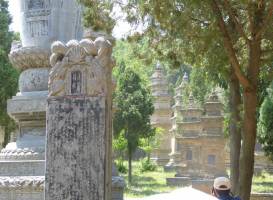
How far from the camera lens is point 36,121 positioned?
7758 mm

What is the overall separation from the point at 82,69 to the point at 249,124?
3.92 meters

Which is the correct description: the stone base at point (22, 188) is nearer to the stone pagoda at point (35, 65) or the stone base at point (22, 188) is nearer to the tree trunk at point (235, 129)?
the stone pagoda at point (35, 65)

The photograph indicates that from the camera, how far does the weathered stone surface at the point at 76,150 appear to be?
613 cm

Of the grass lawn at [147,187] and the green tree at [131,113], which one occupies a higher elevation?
the green tree at [131,113]

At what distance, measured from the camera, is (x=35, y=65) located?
26.1 ft

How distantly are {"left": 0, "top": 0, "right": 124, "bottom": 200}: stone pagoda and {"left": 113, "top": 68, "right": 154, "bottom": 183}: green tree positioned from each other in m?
19.3

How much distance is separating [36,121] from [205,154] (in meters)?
24.2

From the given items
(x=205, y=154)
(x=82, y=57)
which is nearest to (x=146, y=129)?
(x=205, y=154)

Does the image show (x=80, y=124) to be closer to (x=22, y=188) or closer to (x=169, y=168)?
(x=22, y=188)

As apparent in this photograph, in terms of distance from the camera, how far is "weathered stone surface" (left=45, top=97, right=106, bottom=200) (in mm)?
6133

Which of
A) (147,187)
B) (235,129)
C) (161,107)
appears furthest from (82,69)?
(161,107)

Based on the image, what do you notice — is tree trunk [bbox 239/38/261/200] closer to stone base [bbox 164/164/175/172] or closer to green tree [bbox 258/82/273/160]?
green tree [bbox 258/82/273/160]

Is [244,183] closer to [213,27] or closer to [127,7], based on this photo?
[213,27]

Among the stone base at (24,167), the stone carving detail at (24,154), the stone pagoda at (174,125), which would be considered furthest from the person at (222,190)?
the stone pagoda at (174,125)
